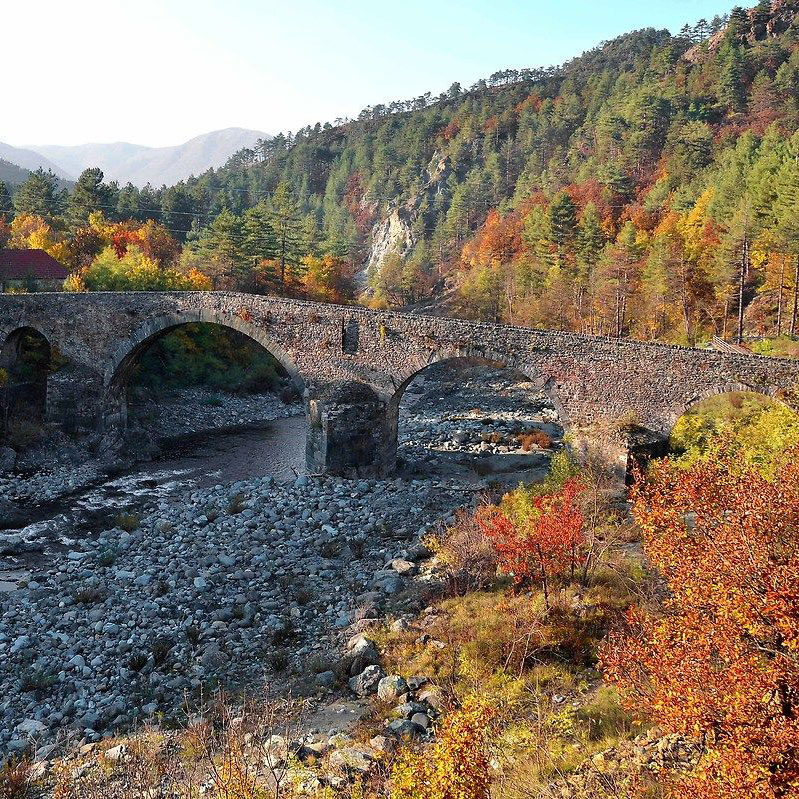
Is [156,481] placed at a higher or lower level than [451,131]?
lower

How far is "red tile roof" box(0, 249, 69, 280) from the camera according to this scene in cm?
3794

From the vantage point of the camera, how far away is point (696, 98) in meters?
63.0

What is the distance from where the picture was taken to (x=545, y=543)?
1202cm

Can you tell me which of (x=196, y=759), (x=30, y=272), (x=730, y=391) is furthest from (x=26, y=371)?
(x=730, y=391)

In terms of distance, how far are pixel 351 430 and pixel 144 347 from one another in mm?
11619

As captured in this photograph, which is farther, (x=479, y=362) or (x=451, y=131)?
(x=451, y=131)

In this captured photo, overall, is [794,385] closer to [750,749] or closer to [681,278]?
[750,749]

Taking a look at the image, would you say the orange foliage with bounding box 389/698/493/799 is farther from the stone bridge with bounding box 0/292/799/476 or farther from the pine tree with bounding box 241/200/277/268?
the pine tree with bounding box 241/200/277/268

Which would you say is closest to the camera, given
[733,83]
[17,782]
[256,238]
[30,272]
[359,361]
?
[17,782]

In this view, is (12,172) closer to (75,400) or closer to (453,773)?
(75,400)

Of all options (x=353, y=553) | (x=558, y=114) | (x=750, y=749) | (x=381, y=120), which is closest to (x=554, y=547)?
(x=353, y=553)

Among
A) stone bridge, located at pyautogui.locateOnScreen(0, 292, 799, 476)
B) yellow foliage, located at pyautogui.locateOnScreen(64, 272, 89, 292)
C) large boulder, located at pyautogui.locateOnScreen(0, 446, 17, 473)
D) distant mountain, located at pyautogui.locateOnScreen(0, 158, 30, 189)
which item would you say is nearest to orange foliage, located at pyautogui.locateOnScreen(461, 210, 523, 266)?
yellow foliage, located at pyautogui.locateOnScreen(64, 272, 89, 292)

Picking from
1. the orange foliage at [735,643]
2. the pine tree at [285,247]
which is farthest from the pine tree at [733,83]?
the orange foliage at [735,643]

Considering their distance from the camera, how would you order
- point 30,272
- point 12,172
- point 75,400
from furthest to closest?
point 12,172 → point 30,272 → point 75,400
